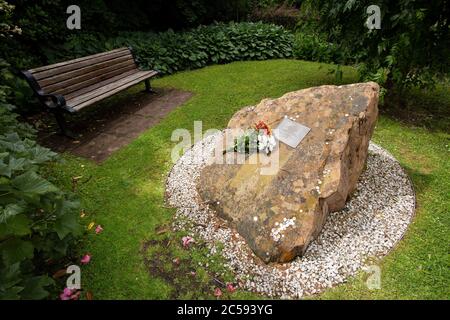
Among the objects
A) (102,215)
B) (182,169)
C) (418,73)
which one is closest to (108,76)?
(182,169)

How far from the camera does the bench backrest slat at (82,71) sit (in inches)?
208

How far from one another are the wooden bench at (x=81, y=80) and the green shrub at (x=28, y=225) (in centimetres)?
230

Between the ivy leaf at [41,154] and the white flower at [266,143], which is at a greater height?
the ivy leaf at [41,154]

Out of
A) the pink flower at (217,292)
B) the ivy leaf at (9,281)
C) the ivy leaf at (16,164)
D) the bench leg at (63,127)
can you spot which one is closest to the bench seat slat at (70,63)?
the bench leg at (63,127)

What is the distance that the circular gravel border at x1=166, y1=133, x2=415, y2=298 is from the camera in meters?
3.03

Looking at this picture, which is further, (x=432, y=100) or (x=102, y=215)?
(x=432, y=100)

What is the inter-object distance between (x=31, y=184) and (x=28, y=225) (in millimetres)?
319

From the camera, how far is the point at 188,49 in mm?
8938

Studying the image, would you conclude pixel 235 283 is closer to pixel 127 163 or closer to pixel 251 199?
pixel 251 199

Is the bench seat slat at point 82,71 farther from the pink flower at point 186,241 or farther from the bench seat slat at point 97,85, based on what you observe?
the pink flower at point 186,241

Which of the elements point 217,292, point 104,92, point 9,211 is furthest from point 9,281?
point 104,92

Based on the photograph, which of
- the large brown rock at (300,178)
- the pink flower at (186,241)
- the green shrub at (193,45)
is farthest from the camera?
the green shrub at (193,45)

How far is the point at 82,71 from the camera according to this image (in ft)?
19.4

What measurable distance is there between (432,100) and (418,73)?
146cm
